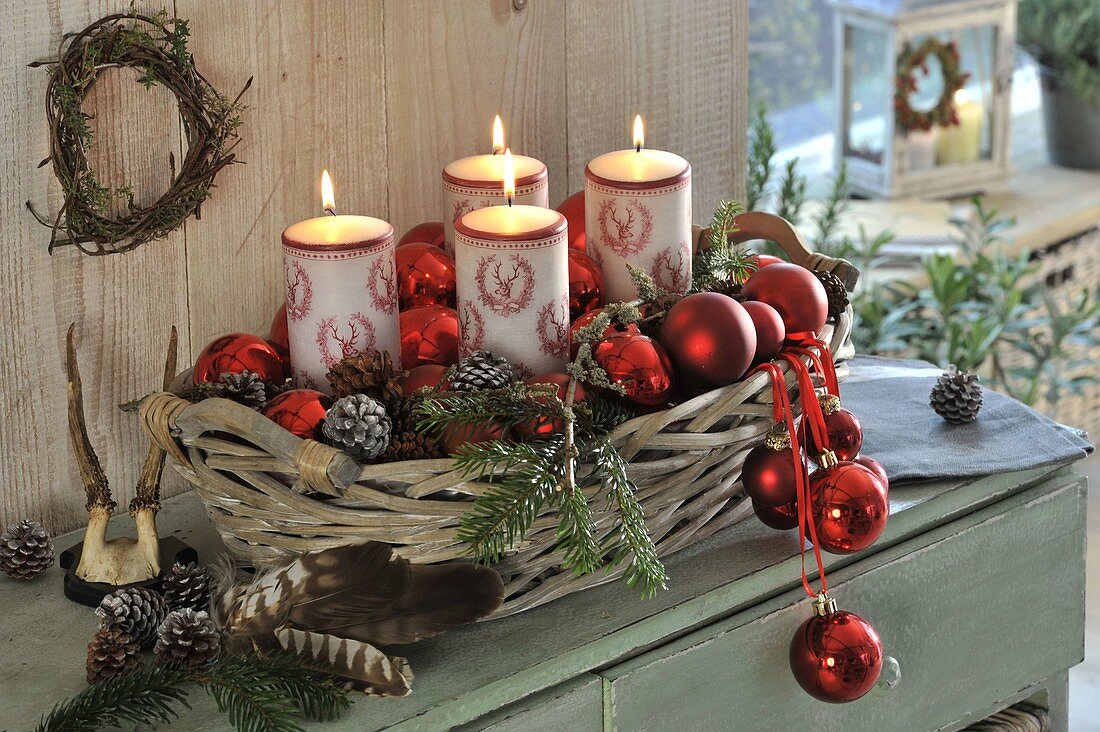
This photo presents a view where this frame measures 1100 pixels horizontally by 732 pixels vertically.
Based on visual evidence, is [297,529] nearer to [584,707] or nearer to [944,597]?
[584,707]

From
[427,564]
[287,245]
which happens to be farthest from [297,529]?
[287,245]

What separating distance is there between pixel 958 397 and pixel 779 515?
10.4 inches

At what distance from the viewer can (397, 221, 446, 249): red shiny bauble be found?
3.60ft

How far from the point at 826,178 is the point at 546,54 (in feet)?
4.93

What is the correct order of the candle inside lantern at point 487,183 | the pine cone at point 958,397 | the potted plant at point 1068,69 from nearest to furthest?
the candle inside lantern at point 487,183
the pine cone at point 958,397
the potted plant at point 1068,69

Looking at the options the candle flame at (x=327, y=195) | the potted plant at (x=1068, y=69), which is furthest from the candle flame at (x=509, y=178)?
the potted plant at (x=1068, y=69)

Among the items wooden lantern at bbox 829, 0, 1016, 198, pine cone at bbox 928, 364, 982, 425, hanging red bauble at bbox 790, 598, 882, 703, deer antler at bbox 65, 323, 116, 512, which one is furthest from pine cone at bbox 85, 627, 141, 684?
wooden lantern at bbox 829, 0, 1016, 198

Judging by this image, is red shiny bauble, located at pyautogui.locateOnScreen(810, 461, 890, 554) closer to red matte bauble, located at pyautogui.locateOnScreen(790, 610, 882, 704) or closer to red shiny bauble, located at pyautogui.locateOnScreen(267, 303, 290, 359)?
red matte bauble, located at pyautogui.locateOnScreen(790, 610, 882, 704)

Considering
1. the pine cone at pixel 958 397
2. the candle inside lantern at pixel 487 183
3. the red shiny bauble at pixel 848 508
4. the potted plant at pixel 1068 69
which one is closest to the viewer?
the red shiny bauble at pixel 848 508

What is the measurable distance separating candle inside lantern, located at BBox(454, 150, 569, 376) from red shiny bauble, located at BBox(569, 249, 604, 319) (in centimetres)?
6

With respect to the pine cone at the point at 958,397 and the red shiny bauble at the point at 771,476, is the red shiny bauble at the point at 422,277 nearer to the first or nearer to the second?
the red shiny bauble at the point at 771,476

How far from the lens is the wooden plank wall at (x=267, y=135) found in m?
0.97

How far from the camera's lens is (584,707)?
0.88m

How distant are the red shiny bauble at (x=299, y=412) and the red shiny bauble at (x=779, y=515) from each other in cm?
32
